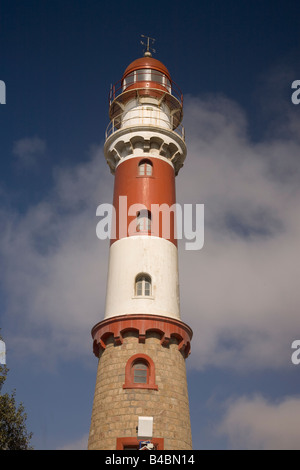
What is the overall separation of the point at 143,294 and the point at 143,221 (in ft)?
15.1

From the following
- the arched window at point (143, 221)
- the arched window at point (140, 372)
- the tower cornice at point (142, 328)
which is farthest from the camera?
the arched window at point (143, 221)

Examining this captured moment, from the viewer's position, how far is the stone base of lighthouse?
25.6m

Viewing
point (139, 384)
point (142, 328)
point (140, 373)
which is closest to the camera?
point (139, 384)

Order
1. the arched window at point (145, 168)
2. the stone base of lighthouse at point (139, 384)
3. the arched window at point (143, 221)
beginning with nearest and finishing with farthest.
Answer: the stone base of lighthouse at point (139, 384) < the arched window at point (143, 221) < the arched window at point (145, 168)

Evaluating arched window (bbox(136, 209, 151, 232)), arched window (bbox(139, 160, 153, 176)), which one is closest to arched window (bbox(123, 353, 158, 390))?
arched window (bbox(136, 209, 151, 232))

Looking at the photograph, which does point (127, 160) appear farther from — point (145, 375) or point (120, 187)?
point (145, 375)

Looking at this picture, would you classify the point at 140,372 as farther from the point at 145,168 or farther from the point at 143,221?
the point at 145,168

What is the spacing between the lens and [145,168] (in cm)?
3372

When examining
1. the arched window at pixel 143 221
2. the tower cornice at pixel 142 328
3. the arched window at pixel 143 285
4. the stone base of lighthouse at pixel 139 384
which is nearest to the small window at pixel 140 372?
the stone base of lighthouse at pixel 139 384

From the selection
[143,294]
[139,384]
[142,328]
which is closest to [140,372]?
[139,384]

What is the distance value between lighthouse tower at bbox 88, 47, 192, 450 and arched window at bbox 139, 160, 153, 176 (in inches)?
2.5

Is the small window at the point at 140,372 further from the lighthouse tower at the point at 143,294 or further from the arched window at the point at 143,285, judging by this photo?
the arched window at the point at 143,285

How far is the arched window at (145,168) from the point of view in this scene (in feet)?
110

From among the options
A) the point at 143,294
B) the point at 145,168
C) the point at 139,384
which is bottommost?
the point at 139,384
